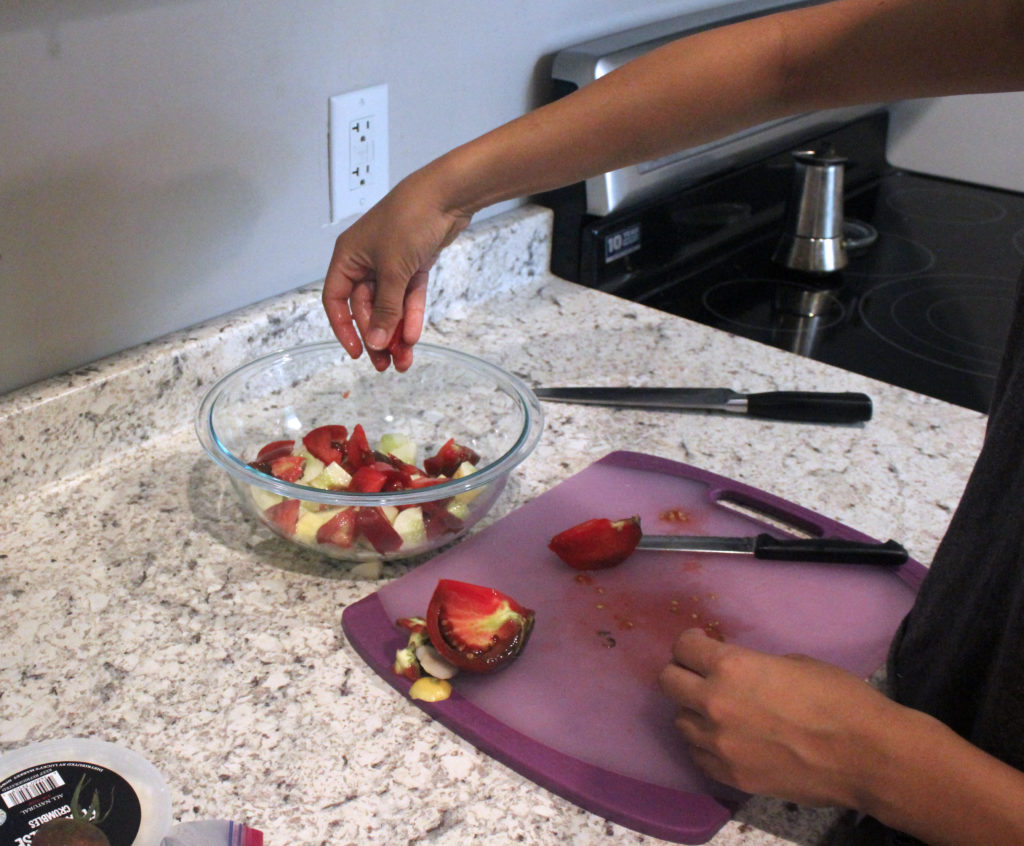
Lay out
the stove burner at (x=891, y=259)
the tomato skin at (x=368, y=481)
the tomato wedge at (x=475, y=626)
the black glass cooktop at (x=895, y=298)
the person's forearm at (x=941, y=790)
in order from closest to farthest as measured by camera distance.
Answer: the person's forearm at (x=941, y=790) → the tomato wedge at (x=475, y=626) → the tomato skin at (x=368, y=481) → the black glass cooktop at (x=895, y=298) → the stove burner at (x=891, y=259)

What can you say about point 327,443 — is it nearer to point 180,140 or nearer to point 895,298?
point 180,140

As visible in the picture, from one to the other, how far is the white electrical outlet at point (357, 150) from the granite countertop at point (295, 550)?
4.4 inches

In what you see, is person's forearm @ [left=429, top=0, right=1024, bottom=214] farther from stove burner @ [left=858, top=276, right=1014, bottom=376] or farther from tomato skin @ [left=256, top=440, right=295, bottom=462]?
stove burner @ [left=858, top=276, right=1014, bottom=376]

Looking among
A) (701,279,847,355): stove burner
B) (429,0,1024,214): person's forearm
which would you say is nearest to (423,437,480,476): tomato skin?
(429,0,1024,214): person's forearm

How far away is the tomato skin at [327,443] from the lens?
2.97 feet

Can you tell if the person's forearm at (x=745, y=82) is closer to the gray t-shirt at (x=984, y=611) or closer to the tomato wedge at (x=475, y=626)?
the gray t-shirt at (x=984, y=611)

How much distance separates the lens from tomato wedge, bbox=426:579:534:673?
72cm

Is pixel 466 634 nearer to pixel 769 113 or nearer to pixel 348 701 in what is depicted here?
pixel 348 701

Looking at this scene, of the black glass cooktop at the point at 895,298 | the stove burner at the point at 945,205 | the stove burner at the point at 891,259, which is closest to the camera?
the black glass cooktop at the point at 895,298

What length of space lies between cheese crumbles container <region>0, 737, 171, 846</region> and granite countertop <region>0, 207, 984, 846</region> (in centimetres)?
2

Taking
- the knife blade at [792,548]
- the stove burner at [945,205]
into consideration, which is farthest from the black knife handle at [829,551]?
the stove burner at [945,205]

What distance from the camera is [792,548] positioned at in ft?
2.85

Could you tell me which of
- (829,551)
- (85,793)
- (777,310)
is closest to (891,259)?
(777,310)

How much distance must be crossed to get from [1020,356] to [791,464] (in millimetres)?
386
